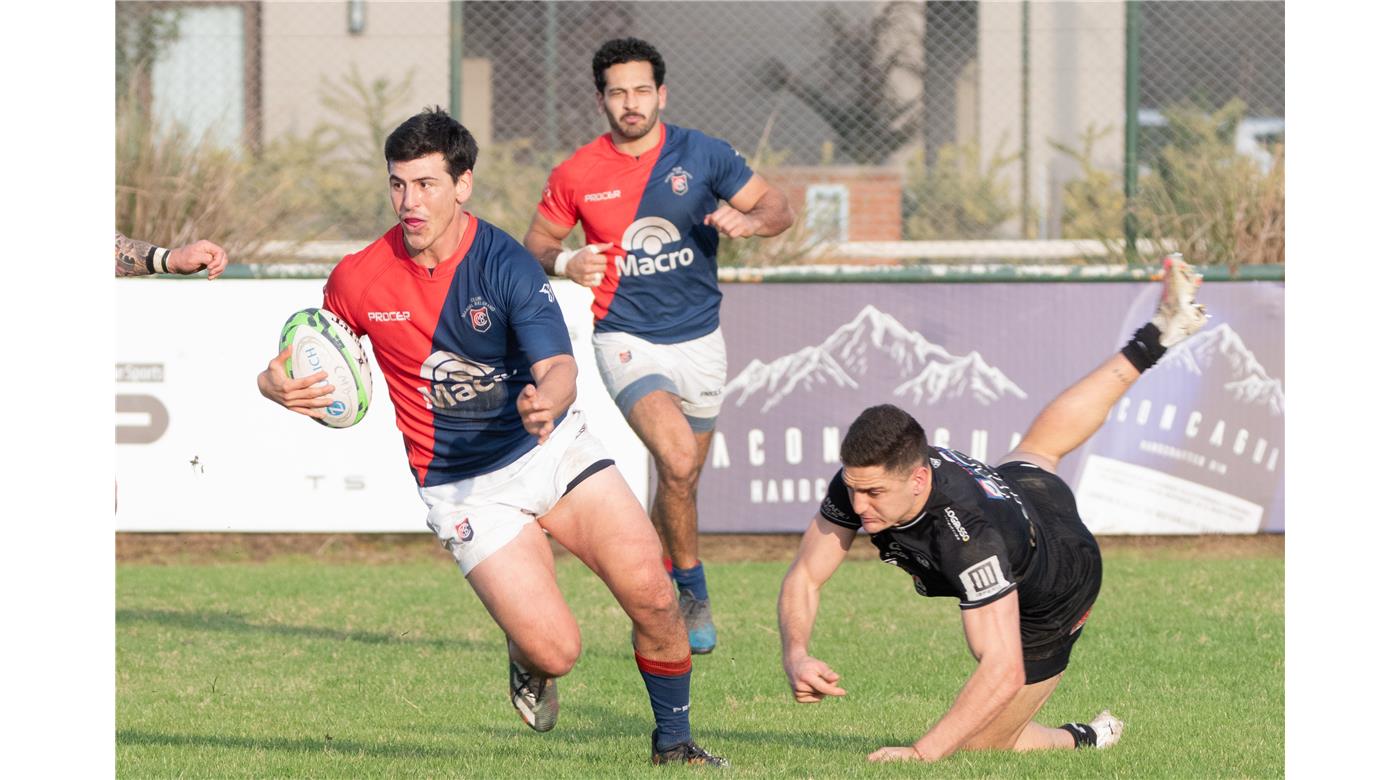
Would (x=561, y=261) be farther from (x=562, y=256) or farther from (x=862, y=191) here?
(x=862, y=191)

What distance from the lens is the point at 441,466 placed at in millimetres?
7031

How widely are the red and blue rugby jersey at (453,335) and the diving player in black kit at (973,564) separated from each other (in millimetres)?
1243

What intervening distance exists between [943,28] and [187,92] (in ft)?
27.4

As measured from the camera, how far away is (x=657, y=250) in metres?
9.72

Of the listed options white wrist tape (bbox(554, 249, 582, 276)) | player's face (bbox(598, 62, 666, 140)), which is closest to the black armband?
white wrist tape (bbox(554, 249, 582, 276))

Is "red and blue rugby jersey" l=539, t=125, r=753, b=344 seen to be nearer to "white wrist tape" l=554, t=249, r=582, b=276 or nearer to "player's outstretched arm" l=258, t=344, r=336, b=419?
"white wrist tape" l=554, t=249, r=582, b=276

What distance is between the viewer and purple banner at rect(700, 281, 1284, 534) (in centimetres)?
1292

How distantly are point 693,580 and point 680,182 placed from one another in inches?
83.6

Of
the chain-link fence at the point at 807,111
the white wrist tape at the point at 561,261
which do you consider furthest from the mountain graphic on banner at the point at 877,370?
the white wrist tape at the point at 561,261

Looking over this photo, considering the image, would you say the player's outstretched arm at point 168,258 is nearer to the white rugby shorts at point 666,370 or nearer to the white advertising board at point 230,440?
the white rugby shorts at point 666,370

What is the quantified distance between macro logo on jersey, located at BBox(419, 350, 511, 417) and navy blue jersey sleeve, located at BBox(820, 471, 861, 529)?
131 cm

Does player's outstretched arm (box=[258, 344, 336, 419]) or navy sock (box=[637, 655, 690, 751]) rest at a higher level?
player's outstretched arm (box=[258, 344, 336, 419])

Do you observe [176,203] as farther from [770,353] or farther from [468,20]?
[468,20]

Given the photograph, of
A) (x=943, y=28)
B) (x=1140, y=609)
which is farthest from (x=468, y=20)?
(x=1140, y=609)
